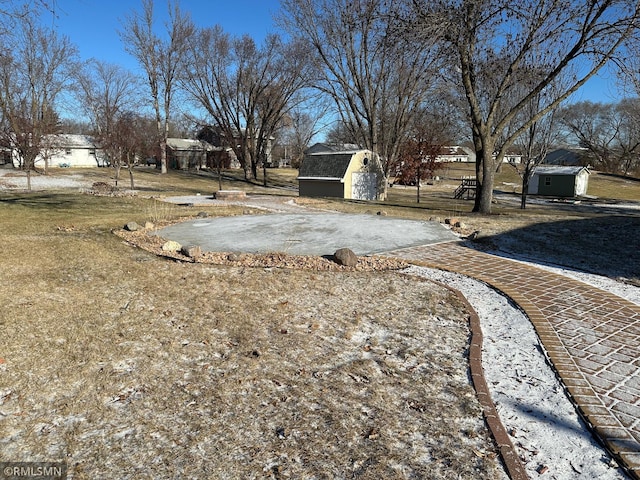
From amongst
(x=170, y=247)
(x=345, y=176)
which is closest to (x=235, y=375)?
(x=170, y=247)

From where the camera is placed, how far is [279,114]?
37.7 meters

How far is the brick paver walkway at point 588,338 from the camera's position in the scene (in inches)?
110

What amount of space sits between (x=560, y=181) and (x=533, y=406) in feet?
139

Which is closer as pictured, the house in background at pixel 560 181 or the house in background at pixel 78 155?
the house in background at pixel 560 181

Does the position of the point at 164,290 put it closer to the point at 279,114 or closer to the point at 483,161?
the point at 483,161

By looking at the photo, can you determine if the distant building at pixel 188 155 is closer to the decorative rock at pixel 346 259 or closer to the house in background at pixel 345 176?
the house in background at pixel 345 176

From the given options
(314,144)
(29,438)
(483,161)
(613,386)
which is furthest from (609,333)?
(314,144)

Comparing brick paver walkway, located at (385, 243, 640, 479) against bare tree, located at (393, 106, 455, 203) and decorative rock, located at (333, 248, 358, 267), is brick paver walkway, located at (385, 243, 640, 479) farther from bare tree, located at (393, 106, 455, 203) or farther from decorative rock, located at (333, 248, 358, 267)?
bare tree, located at (393, 106, 455, 203)

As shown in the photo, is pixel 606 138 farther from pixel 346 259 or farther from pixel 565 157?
pixel 346 259

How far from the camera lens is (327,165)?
28.0 metres

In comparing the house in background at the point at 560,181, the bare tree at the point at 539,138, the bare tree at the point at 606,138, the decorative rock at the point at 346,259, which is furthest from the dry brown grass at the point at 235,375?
the bare tree at the point at 606,138

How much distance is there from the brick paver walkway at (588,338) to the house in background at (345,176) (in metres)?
19.6

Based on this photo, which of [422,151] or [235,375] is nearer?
[235,375]

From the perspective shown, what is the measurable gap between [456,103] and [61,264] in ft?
58.8
